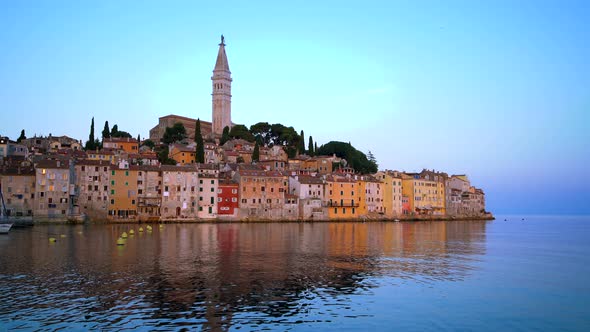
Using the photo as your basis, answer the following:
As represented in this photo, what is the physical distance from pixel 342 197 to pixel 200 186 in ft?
81.6

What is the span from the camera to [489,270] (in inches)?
1087

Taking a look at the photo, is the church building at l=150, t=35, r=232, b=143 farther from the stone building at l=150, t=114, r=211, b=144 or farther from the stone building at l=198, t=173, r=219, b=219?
the stone building at l=198, t=173, r=219, b=219

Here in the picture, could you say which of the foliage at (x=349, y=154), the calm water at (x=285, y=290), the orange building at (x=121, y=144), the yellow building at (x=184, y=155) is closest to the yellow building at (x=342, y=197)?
the foliage at (x=349, y=154)

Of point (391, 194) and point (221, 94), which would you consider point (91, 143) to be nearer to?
point (221, 94)

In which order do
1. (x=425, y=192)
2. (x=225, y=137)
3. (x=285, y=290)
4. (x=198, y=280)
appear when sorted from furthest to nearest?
1. (x=225, y=137)
2. (x=425, y=192)
3. (x=198, y=280)
4. (x=285, y=290)

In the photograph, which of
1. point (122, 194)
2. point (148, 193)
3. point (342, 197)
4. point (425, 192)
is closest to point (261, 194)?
point (342, 197)

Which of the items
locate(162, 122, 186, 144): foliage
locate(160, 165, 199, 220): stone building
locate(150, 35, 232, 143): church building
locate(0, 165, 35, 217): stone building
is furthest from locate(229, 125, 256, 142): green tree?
locate(0, 165, 35, 217): stone building

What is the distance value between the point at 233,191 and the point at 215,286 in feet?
182

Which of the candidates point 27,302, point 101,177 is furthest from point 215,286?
point 101,177

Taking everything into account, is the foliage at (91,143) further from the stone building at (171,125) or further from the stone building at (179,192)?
the stone building at (171,125)

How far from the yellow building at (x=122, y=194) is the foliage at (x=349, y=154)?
169ft

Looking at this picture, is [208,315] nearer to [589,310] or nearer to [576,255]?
[589,310]

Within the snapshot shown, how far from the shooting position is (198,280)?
21.8m

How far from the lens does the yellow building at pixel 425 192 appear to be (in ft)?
321
